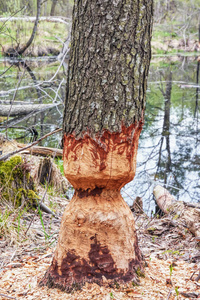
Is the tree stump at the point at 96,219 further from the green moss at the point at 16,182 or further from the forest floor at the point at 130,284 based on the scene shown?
the green moss at the point at 16,182

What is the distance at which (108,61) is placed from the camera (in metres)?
1.71

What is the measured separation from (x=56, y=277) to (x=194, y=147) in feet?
17.4

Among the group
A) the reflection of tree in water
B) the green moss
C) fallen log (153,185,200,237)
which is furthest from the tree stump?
the reflection of tree in water

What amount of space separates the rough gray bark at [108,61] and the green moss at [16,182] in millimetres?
1629

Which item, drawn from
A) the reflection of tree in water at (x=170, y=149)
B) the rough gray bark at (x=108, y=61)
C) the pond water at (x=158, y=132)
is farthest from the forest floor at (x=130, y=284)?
the reflection of tree in water at (x=170, y=149)

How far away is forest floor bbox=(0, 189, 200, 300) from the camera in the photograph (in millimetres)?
1774

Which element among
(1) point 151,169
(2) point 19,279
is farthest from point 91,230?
(1) point 151,169

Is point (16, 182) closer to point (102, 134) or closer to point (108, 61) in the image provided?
point (102, 134)

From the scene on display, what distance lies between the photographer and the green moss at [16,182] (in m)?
3.21

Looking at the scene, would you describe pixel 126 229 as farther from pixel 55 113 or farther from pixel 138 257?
pixel 55 113

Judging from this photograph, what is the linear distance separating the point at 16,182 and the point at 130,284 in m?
1.83

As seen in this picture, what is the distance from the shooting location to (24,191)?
3287 mm

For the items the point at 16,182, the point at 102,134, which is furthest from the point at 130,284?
the point at 16,182

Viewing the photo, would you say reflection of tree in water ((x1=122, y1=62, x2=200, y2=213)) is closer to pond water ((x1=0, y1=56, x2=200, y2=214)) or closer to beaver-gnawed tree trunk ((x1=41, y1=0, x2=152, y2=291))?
pond water ((x1=0, y1=56, x2=200, y2=214))
